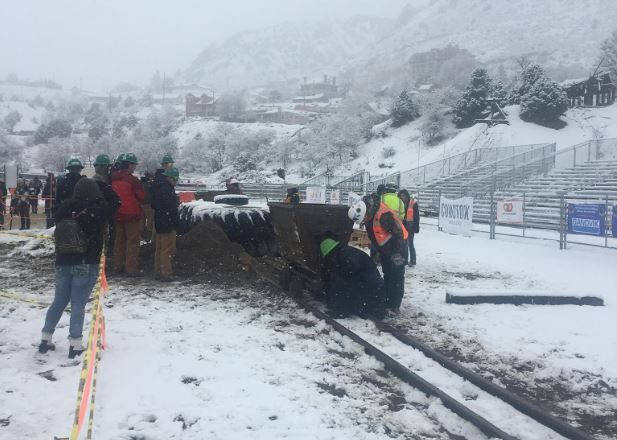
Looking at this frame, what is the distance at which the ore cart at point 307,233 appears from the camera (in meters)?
7.93

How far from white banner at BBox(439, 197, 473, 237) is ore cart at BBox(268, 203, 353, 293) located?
1056 centimetres

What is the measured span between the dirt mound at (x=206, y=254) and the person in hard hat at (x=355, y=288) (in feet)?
10.2

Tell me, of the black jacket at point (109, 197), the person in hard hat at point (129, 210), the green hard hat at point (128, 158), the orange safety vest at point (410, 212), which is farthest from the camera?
the orange safety vest at point (410, 212)

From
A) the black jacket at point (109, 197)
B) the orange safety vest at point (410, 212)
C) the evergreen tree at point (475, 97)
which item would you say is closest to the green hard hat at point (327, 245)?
the black jacket at point (109, 197)

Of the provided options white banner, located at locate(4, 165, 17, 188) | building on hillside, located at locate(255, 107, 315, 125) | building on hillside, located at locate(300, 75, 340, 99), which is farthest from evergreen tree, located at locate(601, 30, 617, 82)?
building on hillside, located at locate(300, 75, 340, 99)

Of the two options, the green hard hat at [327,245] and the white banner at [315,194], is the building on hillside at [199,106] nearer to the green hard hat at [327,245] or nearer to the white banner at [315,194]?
the white banner at [315,194]

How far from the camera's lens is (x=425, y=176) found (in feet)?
116

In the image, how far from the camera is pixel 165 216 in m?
8.69

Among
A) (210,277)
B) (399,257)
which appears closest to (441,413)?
(399,257)

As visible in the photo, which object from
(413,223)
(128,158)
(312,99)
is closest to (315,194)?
(413,223)

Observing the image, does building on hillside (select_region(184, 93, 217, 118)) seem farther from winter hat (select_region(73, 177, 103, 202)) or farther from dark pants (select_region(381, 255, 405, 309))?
winter hat (select_region(73, 177, 103, 202))

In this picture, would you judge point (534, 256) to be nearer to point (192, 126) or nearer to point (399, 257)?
point (399, 257)

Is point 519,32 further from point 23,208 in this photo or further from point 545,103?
point 23,208

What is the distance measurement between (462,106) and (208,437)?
53.3 m
